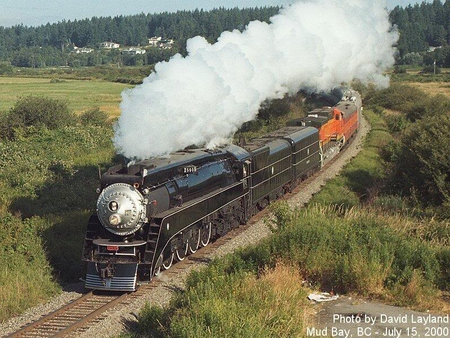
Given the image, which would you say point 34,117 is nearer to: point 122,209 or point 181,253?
point 181,253

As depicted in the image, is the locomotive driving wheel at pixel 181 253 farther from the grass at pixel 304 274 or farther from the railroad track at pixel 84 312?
the grass at pixel 304 274

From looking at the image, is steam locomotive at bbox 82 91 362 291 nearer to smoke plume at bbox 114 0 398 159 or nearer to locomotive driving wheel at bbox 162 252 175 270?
locomotive driving wheel at bbox 162 252 175 270

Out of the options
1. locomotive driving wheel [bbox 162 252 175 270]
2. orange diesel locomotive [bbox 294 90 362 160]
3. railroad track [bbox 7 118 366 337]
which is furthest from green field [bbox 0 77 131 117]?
railroad track [bbox 7 118 366 337]

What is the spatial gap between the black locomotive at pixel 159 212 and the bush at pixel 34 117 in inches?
1179

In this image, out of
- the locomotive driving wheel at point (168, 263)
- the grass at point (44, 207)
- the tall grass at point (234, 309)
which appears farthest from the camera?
the locomotive driving wheel at point (168, 263)

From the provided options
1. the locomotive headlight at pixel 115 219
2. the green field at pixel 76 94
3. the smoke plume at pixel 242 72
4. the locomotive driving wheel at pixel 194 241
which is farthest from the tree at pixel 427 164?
the green field at pixel 76 94

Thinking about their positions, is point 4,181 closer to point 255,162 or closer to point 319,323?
point 255,162

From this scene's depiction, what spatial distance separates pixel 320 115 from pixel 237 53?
20100 millimetres

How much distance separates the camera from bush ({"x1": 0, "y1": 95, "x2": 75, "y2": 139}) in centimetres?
4931

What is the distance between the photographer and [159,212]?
1730cm

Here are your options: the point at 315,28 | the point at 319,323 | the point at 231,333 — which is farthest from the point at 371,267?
the point at 315,28

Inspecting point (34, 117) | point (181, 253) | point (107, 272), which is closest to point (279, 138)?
point (181, 253)

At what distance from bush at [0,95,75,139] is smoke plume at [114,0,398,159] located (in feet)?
83.8

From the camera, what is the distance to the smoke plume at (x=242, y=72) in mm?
19109
